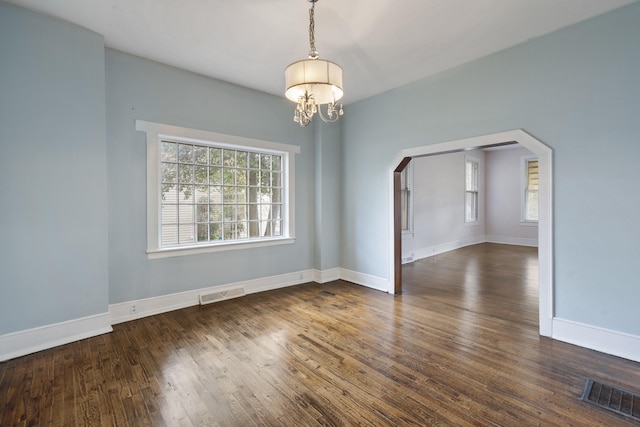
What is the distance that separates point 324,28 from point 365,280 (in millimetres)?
3565

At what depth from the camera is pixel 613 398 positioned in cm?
202

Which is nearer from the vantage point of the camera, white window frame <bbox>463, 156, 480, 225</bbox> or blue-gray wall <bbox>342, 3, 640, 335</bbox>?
blue-gray wall <bbox>342, 3, 640, 335</bbox>

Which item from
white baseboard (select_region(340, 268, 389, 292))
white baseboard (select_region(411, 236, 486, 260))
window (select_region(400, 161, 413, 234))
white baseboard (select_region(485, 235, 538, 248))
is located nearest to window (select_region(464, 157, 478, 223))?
white baseboard (select_region(411, 236, 486, 260))

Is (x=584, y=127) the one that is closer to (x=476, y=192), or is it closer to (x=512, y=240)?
(x=476, y=192)

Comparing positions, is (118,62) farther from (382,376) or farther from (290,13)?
(382,376)

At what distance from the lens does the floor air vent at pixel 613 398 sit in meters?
1.89

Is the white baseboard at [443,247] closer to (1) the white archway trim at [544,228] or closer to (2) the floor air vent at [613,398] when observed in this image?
(1) the white archway trim at [544,228]

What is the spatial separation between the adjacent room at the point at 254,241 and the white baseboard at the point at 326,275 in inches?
28.2

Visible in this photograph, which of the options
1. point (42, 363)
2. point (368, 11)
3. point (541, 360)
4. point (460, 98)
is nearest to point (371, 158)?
point (460, 98)

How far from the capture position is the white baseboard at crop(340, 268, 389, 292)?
4523 millimetres

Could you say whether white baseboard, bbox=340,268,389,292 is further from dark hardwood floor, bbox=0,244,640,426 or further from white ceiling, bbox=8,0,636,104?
white ceiling, bbox=8,0,636,104

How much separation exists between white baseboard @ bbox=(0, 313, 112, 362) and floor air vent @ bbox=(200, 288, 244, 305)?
3.52 feet

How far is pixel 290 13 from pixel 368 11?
2.26 ft

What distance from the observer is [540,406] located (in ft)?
6.36
